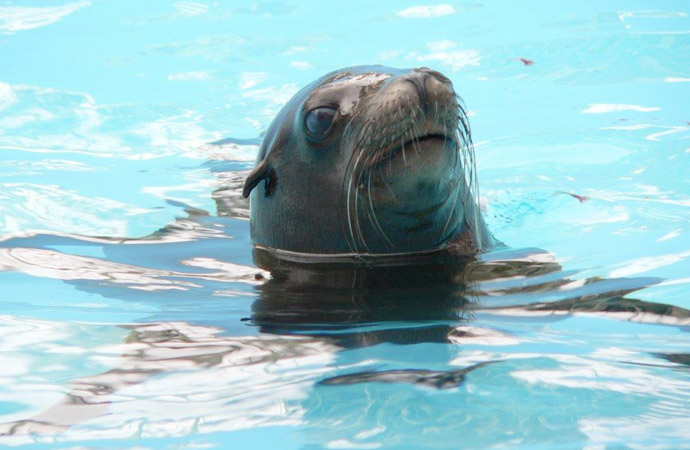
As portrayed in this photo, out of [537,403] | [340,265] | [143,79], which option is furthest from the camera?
[143,79]

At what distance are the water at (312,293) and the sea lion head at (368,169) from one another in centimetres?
32

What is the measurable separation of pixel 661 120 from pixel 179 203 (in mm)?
4075

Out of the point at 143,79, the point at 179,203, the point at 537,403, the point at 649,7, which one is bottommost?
the point at 537,403

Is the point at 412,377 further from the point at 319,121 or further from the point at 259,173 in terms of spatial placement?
the point at 259,173

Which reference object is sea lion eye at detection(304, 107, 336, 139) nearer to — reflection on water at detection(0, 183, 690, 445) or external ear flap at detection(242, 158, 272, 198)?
external ear flap at detection(242, 158, 272, 198)

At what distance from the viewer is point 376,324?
3.44 meters

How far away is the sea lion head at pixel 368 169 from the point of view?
3844 mm

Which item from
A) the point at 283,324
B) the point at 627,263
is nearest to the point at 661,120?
the point at 627,263

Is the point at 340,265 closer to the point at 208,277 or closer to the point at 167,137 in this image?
the point at 208,277

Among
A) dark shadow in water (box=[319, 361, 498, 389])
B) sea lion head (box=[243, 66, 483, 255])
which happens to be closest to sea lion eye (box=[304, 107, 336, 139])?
sea lion head (box=[243, 66, 483, 255])

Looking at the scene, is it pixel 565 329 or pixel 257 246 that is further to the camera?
pixel 257 246

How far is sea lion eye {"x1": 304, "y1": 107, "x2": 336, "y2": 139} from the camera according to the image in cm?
419

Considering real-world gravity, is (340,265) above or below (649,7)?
below

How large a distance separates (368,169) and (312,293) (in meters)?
0.57
